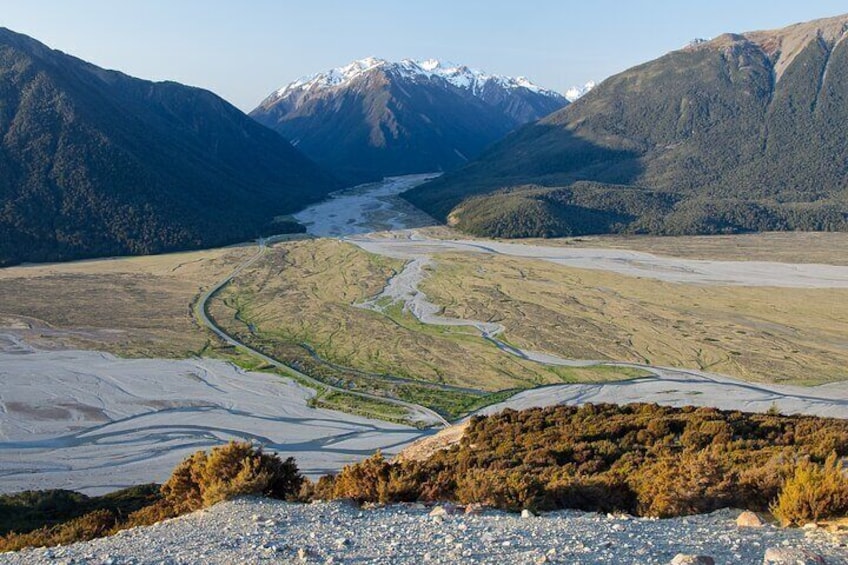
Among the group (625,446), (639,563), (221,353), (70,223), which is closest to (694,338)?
(221,353)

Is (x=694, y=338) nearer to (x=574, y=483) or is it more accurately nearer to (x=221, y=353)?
(x=221, y=353)

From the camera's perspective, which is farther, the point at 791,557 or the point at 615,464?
the point at 615,464

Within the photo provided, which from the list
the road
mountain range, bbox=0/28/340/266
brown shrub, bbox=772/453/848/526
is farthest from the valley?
brown shrub, bbox=772/453/848/526

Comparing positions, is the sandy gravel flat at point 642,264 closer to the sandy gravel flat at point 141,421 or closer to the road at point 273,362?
the road at point 273,362

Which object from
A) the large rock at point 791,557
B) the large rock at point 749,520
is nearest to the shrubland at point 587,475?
the large rock at point 749,520

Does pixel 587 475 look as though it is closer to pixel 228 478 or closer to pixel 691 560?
pixel 691 560

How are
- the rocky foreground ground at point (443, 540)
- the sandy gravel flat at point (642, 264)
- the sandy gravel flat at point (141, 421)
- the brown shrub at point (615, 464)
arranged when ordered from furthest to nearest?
1. the sandy gravel flat at point (642, 264)
2. the sandy gravel flat at point (141, 421)
3. the brown shrub at point (615, 464)
4. the rocky foreground ground at point (443, 540)

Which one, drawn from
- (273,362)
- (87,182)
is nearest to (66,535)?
(273,362)
